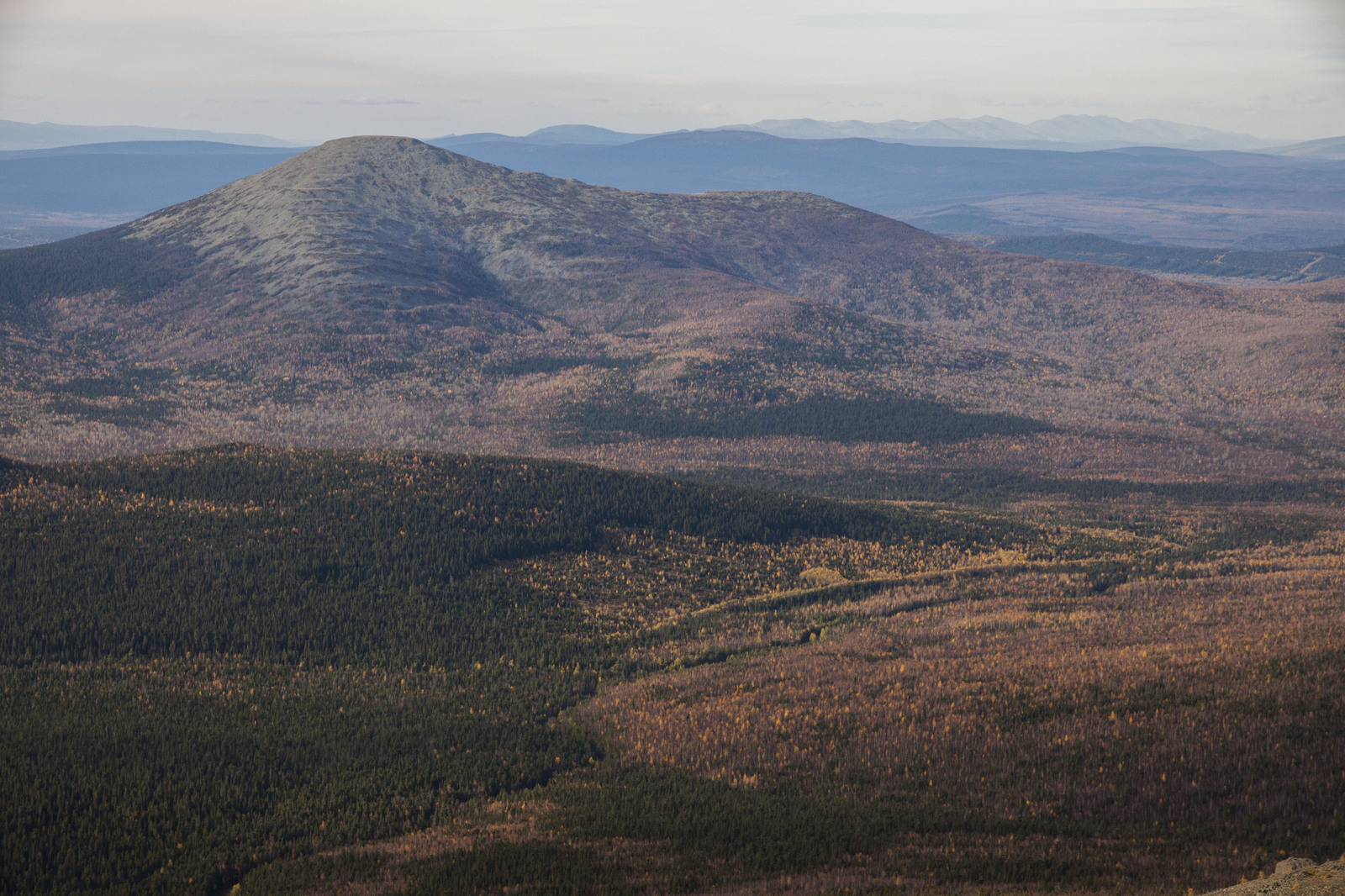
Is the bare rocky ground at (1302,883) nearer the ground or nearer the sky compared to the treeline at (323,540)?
nearer the sky

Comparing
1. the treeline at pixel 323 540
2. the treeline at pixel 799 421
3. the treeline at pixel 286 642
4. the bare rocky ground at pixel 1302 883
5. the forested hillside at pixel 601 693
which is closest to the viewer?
the bare rocky ground at pixel 1302 883

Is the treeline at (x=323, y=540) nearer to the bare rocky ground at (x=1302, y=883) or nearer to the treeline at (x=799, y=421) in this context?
the bare rocky ground at (x=1302, y=883)

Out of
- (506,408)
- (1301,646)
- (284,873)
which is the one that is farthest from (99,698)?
(506,408)

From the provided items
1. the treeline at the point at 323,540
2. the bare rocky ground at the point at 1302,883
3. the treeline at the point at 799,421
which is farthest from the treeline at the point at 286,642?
the treeline at the point at 799,421

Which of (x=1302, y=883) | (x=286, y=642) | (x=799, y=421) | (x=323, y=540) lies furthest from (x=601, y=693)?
(x=799, y=421)

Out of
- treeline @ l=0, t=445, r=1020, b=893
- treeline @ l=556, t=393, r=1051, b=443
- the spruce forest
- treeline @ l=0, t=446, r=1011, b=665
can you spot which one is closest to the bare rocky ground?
the spruce forest

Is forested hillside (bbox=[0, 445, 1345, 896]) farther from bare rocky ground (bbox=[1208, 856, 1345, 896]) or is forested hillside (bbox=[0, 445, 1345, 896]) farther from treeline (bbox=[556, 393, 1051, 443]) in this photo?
treeline (bbox=[556, 393, 1051, 443])

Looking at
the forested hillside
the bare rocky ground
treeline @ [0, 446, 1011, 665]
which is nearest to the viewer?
the bare rocky ground

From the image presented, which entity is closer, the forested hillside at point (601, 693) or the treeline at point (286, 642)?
the forested hillside at point (601, 693)

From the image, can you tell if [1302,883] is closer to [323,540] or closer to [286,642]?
[286,642]

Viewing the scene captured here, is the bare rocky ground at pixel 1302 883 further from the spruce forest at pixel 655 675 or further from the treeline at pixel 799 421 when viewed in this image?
the treeline at pixel 799 421

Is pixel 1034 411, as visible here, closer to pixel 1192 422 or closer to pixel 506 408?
pixel 1192 422

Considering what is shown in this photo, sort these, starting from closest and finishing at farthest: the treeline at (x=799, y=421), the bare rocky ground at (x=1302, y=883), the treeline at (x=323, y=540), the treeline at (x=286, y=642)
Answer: the bare rocky ground at (x=1302, y=883), the treeline at (x=286, y=642), the treeline at (x=323, y=540), the treeline at (x=799, y=421)
